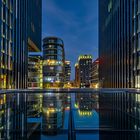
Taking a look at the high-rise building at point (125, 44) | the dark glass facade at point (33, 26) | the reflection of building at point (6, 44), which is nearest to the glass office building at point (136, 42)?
the high-rise building at point (125, 44)

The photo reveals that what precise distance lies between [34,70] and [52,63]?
23036 millimetres

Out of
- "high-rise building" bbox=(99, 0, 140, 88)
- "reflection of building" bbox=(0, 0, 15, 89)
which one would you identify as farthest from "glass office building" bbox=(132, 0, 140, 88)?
"reflection of building" bbox=(0, 0, 15, 89)

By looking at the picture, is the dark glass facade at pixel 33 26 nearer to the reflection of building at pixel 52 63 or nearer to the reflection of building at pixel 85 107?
the reflection of building at pixel 52 63

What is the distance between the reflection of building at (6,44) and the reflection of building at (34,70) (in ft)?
191

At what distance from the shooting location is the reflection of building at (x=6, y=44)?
61.2 metres

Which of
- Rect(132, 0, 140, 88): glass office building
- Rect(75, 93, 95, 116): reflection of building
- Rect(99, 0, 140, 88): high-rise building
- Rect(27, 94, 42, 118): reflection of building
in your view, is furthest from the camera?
Rect(99, 0, 140, 88): high-rise building

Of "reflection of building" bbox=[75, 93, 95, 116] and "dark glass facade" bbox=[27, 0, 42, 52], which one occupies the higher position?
"dark glass facade" bbox=[27, 0, 42, 52]

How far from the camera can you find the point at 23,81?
9031 centimetres

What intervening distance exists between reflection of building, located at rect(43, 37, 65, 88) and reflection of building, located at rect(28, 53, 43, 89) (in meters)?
13.8

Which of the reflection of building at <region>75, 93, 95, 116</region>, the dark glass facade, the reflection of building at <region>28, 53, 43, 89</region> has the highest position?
the dark glass facade

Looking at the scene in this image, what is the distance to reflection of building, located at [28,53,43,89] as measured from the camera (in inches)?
5148

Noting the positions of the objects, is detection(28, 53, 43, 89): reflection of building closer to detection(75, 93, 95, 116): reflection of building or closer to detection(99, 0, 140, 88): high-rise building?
detection(99, 0, 140, 88): high-rise building

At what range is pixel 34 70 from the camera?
5271 inches

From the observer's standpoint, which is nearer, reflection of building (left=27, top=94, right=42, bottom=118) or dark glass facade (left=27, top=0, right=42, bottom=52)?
reflection of building (left=27, top=94, right=42, bottom=118)
